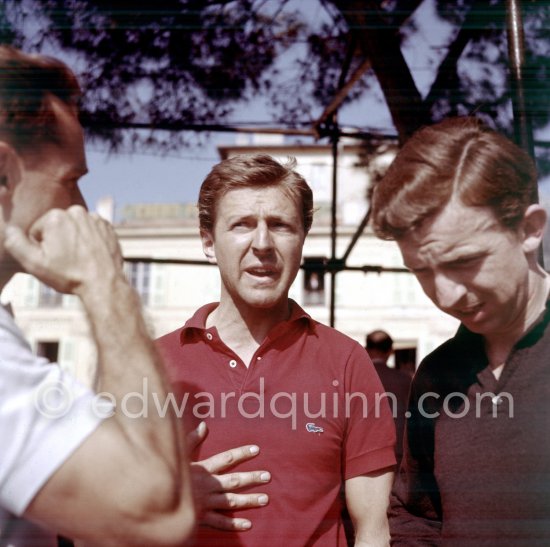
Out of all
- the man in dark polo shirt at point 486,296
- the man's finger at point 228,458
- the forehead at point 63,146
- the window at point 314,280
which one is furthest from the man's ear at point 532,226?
the window at point 314,280

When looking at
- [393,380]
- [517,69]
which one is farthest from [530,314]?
[393,380]

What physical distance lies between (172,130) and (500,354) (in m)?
1.17

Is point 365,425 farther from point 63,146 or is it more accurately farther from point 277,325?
point 63,146

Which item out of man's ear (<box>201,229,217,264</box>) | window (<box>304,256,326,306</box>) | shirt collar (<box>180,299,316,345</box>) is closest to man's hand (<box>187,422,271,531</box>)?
shirt collar (<box>180,299,316,345</box>)

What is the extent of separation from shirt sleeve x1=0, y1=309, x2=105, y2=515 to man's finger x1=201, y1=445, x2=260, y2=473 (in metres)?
0.30

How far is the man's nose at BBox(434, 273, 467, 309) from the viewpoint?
86 cm

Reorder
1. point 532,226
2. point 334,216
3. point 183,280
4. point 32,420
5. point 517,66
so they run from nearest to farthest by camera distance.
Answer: point 32,420 < point 532,226 < point 517,66 < point 334,216 < point 183,280

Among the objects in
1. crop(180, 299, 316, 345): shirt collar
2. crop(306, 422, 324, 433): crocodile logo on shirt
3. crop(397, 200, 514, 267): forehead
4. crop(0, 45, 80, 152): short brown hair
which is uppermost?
crop(0, 45, 80, 152): short brown hair

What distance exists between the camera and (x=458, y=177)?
84 cm

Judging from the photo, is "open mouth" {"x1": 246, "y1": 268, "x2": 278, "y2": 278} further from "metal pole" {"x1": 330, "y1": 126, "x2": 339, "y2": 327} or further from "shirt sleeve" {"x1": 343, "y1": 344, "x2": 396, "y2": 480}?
"metal pole" {"x1": 330, "y1": 126, "x2": 339, "y2": 327}

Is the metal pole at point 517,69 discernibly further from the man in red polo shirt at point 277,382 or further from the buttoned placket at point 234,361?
the buttoned placket at point 234,361

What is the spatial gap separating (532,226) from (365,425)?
1.26 ft

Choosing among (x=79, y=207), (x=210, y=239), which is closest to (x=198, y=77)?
(x=210, y=239)

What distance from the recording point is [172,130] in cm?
177
